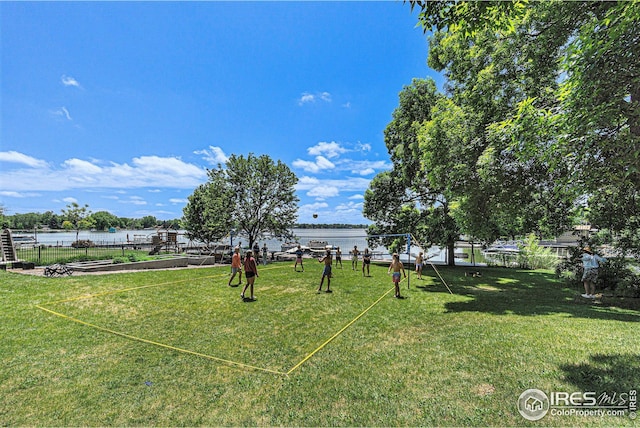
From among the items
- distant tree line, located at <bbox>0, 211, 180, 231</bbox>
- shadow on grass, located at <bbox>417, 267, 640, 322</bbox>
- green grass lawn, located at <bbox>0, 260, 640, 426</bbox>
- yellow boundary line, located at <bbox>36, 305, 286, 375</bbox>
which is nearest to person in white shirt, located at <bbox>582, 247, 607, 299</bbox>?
shadow on grass, located at <bbox>417, 267, 640, 322</bbox>

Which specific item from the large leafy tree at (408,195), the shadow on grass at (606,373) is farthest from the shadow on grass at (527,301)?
the large leafy tree at (408,195)

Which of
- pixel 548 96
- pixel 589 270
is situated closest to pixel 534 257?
pixel 589 270

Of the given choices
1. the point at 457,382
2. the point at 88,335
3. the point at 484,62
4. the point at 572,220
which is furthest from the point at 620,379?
the point at 572,220

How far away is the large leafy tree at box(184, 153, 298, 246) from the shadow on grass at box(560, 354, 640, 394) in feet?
98.0

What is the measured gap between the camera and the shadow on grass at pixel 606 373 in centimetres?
419

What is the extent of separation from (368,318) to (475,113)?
9712mm

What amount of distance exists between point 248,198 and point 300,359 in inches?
1127

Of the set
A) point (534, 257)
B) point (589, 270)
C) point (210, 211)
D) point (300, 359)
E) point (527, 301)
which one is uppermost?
point (210, 211)

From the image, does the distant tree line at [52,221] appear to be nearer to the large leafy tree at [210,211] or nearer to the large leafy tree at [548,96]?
the large leafy tree at [210,211]

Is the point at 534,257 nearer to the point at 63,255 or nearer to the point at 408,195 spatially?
the point at 408,195

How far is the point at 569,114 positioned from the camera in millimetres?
5383

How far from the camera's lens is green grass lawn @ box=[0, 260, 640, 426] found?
4133 millimetres

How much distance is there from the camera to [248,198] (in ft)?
108

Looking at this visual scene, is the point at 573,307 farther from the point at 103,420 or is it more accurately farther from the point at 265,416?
the point at 103,420
